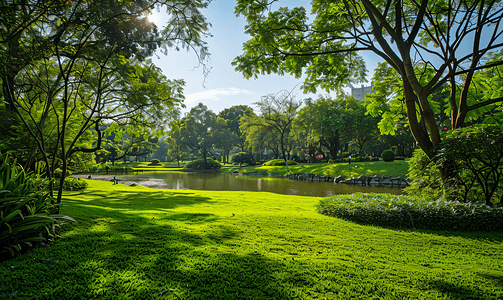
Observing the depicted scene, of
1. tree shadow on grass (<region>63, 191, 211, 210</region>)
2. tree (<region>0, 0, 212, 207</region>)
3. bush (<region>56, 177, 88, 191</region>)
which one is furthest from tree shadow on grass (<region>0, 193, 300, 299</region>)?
bush (<region>56, 177, 88, 191</region>)

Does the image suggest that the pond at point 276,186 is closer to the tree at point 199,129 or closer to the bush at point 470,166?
the bush at point 470,166

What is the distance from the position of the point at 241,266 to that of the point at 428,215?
4.93 m

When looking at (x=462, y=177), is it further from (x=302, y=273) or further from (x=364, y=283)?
(x=302, y=273)

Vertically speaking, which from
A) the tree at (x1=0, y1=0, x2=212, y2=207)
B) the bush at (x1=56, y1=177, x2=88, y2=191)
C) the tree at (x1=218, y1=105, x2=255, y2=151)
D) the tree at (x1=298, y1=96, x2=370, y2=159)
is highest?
the tree at (x1=218, y1=105, x2=255, y2=151)

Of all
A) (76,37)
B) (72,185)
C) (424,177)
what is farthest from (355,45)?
(72,185)

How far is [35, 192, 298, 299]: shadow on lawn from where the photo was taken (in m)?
2.03

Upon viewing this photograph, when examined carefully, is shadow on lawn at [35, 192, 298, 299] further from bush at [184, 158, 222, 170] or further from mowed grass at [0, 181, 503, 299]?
bush at [184, 158, 222, 170]

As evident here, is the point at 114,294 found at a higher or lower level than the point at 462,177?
lower

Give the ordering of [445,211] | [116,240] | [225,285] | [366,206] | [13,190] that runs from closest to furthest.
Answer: [225,285], [13,190], [116,240], [445,211], [366,206]

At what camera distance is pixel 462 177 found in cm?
641

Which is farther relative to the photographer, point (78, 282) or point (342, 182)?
point (342, 182)

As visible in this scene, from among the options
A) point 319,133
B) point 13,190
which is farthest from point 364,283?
point 319,133

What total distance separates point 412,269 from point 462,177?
220 inches

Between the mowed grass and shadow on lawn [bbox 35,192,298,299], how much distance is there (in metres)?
0.01
